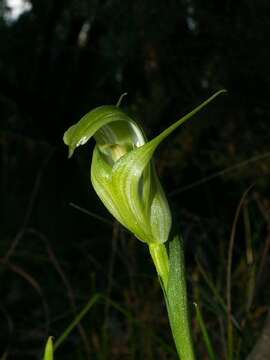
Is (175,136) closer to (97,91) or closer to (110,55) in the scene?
(110,55)

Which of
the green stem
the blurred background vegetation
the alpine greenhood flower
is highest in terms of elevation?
the blurred background vegetation

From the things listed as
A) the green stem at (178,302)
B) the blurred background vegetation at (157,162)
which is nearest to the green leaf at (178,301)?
the green stem at (178,302)

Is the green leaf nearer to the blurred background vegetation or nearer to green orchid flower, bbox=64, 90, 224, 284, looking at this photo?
green orchid flower, bbox=64, 90, 224, 284

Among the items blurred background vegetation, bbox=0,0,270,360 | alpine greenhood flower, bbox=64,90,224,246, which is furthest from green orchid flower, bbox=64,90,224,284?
blurred background vegetation, bbox=0,0,270,360

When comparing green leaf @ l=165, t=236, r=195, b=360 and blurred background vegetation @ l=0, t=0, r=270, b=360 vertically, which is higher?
blurred background vegetation @ l=0, t=0, r=270, b=360

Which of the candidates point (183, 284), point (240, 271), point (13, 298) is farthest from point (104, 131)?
point (13, 298)

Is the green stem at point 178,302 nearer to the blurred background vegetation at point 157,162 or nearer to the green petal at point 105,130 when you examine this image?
the green petal at point 105,130
